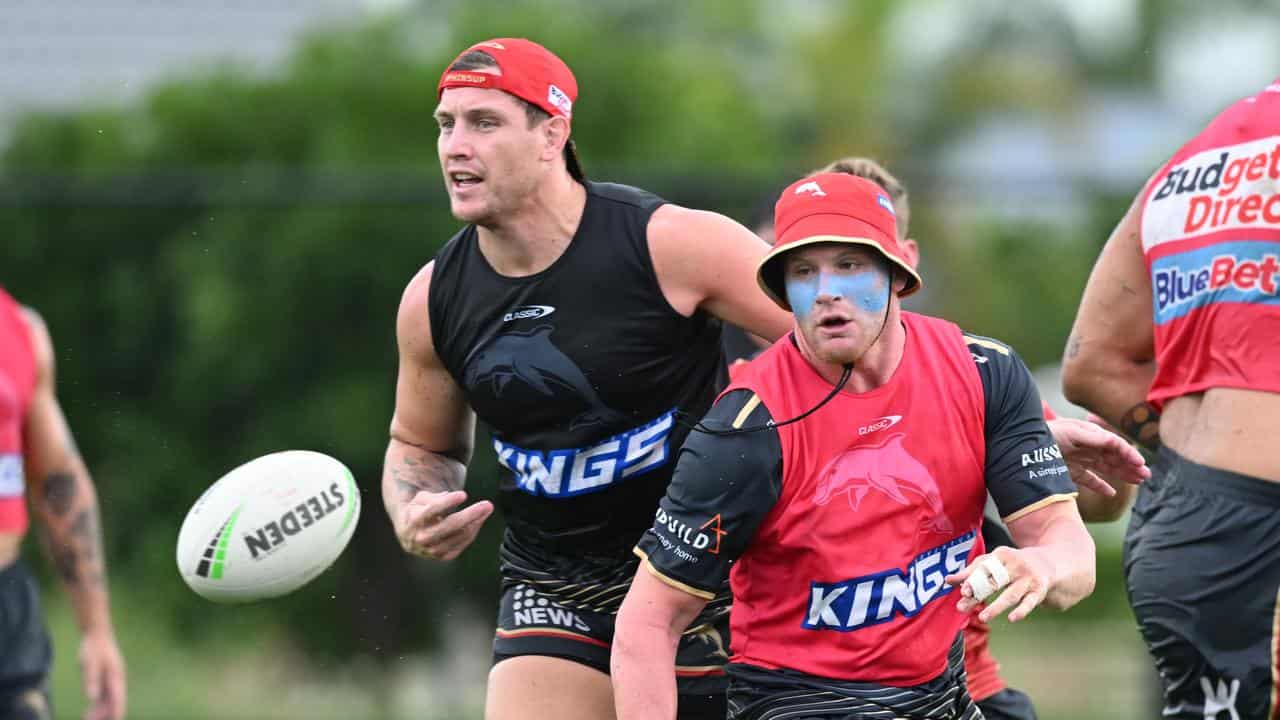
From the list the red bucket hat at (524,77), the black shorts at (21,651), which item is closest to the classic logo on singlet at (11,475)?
the black shorts at (21,651)

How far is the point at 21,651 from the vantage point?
5.39 m

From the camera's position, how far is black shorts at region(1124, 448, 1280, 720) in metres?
4.09

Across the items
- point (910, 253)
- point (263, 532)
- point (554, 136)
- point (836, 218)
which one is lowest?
point (263, 532)

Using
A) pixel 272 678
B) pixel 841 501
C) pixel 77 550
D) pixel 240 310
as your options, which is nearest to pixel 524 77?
pixel 841 501

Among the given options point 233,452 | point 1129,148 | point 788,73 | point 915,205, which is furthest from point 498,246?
point 1129,148

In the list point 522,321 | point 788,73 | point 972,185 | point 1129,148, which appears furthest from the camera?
point 1129,148

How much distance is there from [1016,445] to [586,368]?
4.11ft

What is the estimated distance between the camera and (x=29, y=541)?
352 inches

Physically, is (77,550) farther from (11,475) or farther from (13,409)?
(13,409)

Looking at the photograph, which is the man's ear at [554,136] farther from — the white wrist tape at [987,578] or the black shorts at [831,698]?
the white wrist tape at [987,578]

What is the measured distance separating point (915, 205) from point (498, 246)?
6.03 m

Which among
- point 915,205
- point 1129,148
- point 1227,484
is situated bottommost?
point 1129,148

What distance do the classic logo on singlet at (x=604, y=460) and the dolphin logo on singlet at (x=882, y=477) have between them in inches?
37.1

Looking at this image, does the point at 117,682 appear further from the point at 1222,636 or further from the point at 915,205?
the point at 915,205
